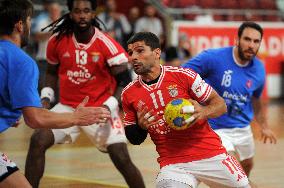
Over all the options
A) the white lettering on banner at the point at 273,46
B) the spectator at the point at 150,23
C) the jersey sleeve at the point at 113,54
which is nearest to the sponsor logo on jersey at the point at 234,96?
the jersey sleeve at the point at 113,54

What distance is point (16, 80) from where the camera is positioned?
600 cm

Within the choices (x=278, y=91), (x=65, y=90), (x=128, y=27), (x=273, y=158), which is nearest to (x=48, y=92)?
(x=65, y=90)

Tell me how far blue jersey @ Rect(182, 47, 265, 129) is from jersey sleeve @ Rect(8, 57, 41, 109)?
351 centimetres

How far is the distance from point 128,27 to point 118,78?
13.5 meters

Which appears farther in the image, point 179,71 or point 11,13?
point 179,71

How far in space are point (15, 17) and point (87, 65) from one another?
3.34 meters

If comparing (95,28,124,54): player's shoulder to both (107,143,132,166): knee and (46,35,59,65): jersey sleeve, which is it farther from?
(107,143,132,166): knee

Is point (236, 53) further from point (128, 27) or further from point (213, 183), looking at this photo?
point (128, 27)

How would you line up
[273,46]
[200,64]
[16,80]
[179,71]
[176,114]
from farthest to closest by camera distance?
[273,46] < [200,64] < [179,71] < [176,114] < [16,80]

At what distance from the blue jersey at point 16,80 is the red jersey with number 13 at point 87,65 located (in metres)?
3.43

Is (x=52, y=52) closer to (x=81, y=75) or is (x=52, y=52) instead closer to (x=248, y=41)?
(x=81, y=75)

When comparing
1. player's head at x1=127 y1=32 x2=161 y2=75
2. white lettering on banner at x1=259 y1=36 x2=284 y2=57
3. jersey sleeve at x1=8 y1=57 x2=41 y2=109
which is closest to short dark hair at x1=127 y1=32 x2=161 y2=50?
→ player's head at x1=127 y1=32 x2=161 y2=75

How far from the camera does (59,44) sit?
9711 mm

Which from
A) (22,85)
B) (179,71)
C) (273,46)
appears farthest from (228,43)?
(22,85)
